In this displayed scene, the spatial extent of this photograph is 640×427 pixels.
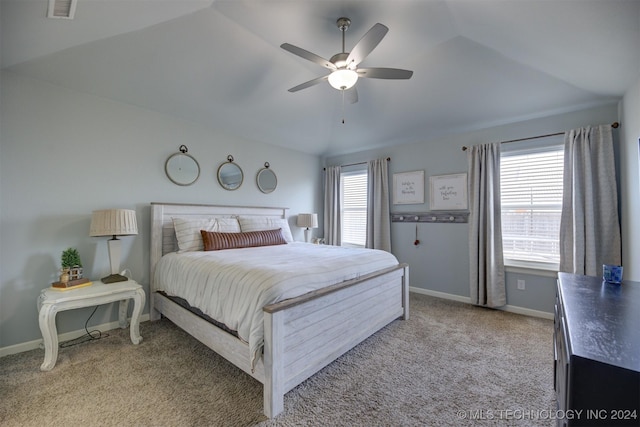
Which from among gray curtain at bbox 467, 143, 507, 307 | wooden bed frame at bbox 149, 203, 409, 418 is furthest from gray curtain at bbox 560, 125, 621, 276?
wooden bed frame at bbox 149, 203, 409, 418

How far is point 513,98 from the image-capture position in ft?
9.98

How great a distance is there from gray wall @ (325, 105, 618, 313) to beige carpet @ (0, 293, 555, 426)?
0.81 meters

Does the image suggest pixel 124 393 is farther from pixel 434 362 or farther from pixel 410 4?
pixel 410 4

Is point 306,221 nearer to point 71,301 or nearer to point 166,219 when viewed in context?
point 166,219

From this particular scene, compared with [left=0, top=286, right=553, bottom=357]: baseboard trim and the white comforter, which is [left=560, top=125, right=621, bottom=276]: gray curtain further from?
the white comforter

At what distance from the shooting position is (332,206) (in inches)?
203

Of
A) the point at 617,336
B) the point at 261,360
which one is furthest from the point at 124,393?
the point at 617,336

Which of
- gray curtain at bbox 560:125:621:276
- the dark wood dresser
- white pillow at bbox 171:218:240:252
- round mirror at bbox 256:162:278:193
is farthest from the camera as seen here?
round mirror at bbox 256:162:278:193

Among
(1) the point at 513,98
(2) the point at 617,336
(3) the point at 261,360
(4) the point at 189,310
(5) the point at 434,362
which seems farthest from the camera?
(1) the point at 513,98

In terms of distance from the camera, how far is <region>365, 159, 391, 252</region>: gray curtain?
441cm

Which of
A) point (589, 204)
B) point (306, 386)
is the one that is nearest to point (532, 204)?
point (589, 204)

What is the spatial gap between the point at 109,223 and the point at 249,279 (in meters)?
1.66

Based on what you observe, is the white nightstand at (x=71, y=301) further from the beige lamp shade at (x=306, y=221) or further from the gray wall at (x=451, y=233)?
the gray wall at (x=451, y=233)

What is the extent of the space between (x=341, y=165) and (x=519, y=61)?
3.05 meters
